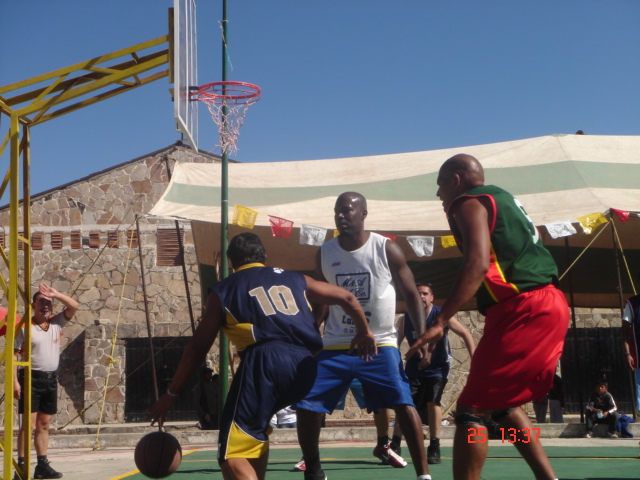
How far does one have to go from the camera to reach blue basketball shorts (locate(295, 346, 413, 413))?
5758mm

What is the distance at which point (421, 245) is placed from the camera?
40.6 ft

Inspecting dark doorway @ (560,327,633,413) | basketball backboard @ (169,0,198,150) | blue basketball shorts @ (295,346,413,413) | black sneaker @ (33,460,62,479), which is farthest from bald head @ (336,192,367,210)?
dark doorway @ (560,327,633,413)

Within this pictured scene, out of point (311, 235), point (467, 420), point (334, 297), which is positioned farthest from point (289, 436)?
point (467, 420)

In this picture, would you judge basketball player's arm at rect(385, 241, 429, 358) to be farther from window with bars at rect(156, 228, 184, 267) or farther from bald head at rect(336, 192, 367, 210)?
window with bars at rect(156, 228, 184, 267)

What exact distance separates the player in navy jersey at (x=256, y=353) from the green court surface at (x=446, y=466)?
2306 mm

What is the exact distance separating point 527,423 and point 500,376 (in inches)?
12.2

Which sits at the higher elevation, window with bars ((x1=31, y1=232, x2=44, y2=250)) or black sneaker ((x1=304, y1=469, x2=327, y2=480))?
window with bars ((x1=31, y1=232, x2=44, y2=250))

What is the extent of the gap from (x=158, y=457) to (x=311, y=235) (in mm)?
7707

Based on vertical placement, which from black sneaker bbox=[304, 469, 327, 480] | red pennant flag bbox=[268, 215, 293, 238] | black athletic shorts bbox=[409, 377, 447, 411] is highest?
red pennant flag bbox=[268, 215, 293, 238]

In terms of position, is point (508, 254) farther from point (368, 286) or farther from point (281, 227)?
point (281, 227)

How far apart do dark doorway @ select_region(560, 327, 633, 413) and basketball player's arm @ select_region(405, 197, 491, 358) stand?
1636 centimetres

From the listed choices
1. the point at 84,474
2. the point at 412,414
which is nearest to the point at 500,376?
the point at 412,414

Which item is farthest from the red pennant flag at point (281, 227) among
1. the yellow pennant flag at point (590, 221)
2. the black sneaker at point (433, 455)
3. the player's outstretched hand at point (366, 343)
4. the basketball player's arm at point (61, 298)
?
the player's outstretched hand at point (366, 343)

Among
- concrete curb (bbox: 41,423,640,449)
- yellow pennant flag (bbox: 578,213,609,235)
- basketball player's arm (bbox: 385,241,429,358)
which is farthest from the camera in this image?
concrete curb (bbox: 41,423,640,449)
